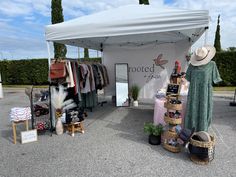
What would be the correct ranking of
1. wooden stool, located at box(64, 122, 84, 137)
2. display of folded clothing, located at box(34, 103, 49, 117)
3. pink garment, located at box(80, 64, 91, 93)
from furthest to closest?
1. pink garment, located at box(80, 64, 91, 93)
2. display of folded clothing, located at box(34, 103, 49, 117)
3. wooden stool, located at box(64, 122, 84, 137)

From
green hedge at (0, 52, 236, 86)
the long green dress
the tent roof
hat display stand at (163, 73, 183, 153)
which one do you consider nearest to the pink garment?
the tent roof

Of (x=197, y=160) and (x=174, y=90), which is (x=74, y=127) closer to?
(x=174, y=90)

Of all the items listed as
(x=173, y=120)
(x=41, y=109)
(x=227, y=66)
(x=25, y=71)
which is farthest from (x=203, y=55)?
(x=25, y=71)

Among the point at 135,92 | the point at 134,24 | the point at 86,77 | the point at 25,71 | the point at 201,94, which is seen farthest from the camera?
the point at 25,71

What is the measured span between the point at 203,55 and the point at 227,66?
24.2 ft

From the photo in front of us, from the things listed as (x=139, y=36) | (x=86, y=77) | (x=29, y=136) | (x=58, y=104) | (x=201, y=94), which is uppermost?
(x=139, y=36)

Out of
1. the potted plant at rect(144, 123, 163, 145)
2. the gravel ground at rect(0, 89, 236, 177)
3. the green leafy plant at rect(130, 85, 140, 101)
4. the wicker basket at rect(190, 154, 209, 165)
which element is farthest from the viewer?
the green leafy plant at rect(130, 85, 140, 101)

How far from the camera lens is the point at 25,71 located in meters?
11.5

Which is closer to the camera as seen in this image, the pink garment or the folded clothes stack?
the folded clothes stack

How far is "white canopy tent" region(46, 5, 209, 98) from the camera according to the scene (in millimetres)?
2756

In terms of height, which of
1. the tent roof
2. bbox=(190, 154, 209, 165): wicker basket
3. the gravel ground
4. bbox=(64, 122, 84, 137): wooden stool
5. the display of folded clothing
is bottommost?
the gravel ground

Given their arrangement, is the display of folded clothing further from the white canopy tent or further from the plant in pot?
the white canopy tent

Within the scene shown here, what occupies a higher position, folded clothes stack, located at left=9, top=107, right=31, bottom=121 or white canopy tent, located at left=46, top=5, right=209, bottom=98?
white canopy tent, located at left=46, top=5, right=209, bottom=98

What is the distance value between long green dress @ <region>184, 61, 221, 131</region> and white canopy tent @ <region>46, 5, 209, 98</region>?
634 mm
